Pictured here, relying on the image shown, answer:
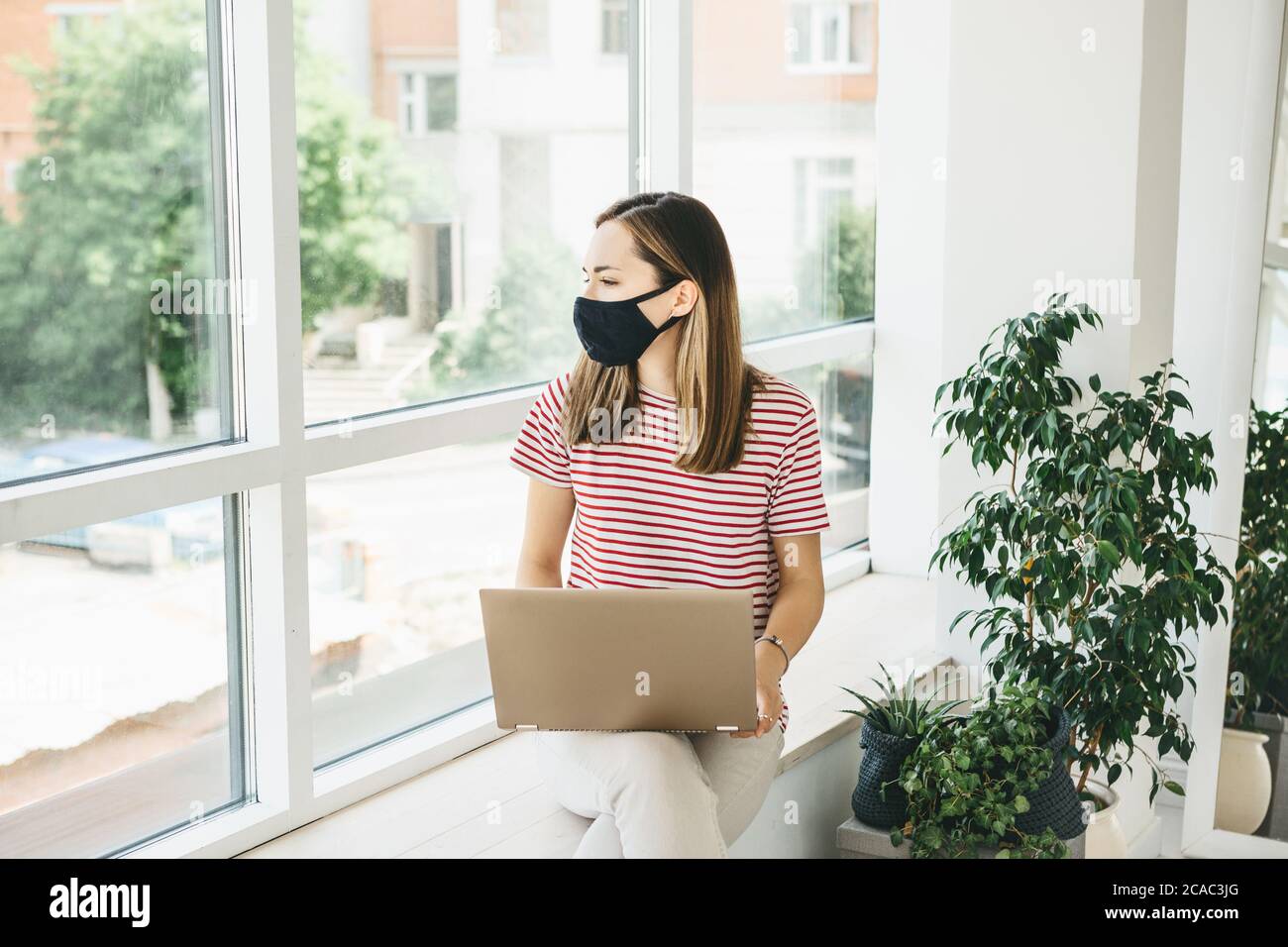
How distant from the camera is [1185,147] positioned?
10.9ft

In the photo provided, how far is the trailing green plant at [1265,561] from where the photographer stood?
10.9ft

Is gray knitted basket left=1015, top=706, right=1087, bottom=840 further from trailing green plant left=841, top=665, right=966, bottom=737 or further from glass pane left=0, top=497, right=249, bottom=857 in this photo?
glass pane left=0, top=497, right=249, bottom=857

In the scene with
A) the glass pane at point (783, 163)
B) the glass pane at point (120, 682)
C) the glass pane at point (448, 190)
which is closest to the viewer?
the glass pane at point (120, 682)

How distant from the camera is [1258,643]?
3348mm

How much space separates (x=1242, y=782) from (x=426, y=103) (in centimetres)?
248

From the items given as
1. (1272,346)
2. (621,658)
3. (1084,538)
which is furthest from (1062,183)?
(621,658)

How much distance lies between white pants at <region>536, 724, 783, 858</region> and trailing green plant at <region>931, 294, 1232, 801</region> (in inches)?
29.3

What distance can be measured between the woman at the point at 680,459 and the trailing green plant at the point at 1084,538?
598mm

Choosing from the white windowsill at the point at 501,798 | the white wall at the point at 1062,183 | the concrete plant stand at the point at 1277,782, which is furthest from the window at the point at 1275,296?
the white windowsill at the point at 501,798

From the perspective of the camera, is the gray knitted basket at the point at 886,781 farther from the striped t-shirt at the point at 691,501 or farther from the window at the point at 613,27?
the window at the point at 613,27

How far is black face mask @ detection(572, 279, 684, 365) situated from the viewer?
88.9 inches

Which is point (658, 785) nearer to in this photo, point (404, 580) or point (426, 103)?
point (404, 580)

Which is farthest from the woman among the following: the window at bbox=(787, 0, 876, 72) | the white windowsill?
the window at bbox=(787, 0, 876, 72)
